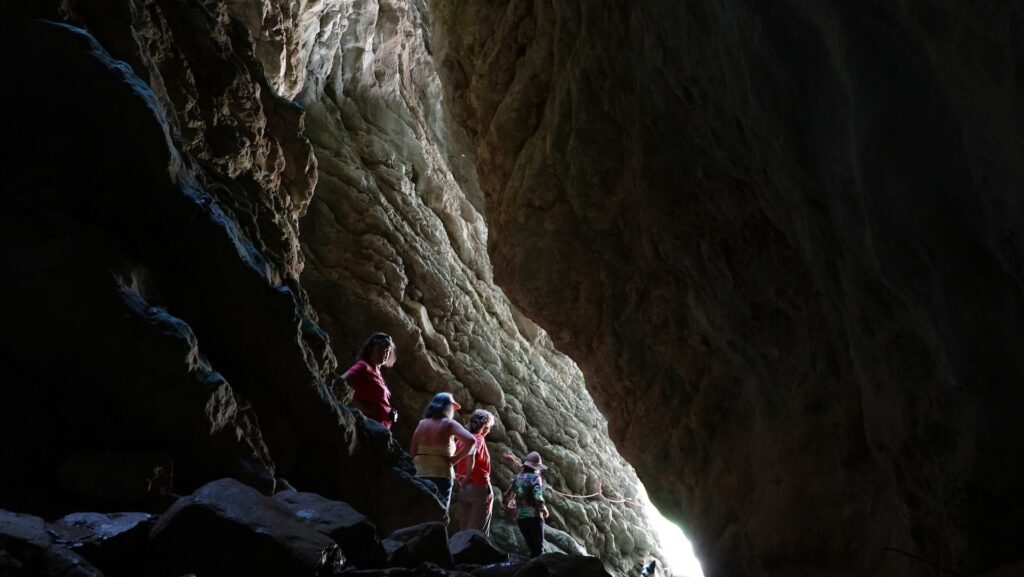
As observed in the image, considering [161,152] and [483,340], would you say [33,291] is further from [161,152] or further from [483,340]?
[483,340]

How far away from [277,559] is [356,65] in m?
13.8

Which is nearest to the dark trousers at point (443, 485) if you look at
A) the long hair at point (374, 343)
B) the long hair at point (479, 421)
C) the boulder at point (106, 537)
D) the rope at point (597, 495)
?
the long hair at point (374, 343)

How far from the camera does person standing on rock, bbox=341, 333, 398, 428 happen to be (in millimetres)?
6891

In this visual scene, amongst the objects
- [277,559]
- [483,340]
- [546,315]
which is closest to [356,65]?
[483,340]

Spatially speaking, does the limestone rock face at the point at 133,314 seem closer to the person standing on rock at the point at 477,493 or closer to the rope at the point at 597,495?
the person standing on rock at the point at 477,493

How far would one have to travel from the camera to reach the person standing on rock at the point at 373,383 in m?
6.89

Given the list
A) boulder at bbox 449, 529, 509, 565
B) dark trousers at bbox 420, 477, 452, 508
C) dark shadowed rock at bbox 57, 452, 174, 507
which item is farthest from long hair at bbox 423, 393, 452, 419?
dark shadowed rock at bbox 57, 452, 174, 507

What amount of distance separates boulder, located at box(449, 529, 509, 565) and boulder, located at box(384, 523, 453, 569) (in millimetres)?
322

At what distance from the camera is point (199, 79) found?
6473mm

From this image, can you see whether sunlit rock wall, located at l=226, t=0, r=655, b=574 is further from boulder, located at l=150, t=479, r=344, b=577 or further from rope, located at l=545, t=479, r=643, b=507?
boulder, located at l=150, t=479, r=344, b=577

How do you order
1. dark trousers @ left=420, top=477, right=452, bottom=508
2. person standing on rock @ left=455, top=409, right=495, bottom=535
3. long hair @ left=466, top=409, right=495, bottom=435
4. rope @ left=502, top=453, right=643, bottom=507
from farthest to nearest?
rope @ left=502, top=453, right=643, bottom=507, long hair @ left=466, top=409, right=495, bottom=435, person standing on rock @ left=455, top=409, right=495, bottom=535, dark trousers @ left=420, top=477, right=452, bottom=508

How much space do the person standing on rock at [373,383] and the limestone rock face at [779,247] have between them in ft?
4.00

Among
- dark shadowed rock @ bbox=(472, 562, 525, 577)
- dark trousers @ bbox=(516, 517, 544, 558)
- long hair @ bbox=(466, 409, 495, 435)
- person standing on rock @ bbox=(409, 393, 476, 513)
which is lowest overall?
dark shadowed rock @ bbox=(472, 562, 525, 577)

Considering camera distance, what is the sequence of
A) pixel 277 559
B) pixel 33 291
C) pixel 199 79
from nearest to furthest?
pixel 277 559, pixel 33 291, pixel 199 79
